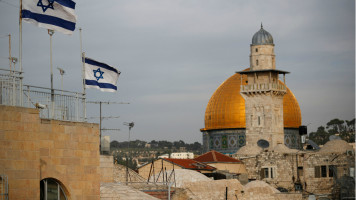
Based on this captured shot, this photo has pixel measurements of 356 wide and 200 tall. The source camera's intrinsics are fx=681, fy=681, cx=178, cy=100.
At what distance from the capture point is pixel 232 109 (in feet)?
253

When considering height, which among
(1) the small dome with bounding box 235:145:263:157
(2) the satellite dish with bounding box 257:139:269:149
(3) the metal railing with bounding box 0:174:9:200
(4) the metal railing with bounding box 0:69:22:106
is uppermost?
(4) the metal railing with bounding box 0:69:22:106

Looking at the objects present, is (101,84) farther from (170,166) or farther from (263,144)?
(263,144)

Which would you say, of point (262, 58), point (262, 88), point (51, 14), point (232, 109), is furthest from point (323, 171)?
point (51, 14)

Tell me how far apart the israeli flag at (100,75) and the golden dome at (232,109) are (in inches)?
2028

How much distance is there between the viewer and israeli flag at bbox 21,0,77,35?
66.1 feet

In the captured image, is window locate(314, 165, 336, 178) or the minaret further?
the minaret

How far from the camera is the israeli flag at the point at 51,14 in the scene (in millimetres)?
20156

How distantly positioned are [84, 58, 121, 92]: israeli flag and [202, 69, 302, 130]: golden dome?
51.5 metres

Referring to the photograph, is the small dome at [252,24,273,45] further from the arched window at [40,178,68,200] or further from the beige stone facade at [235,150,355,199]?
the arched window at [40,178,68,200]

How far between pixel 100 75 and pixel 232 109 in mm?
53825

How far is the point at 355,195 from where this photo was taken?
164ft

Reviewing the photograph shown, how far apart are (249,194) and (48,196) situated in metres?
30.1

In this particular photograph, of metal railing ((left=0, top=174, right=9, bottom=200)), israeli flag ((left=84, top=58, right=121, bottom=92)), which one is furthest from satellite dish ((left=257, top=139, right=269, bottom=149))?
metal railing ((left=0, top=174, right=9, bottom=200))

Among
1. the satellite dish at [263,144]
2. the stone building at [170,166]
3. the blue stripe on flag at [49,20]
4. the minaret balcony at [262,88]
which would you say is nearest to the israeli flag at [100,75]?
the blue stripe on flag at [49,20]
